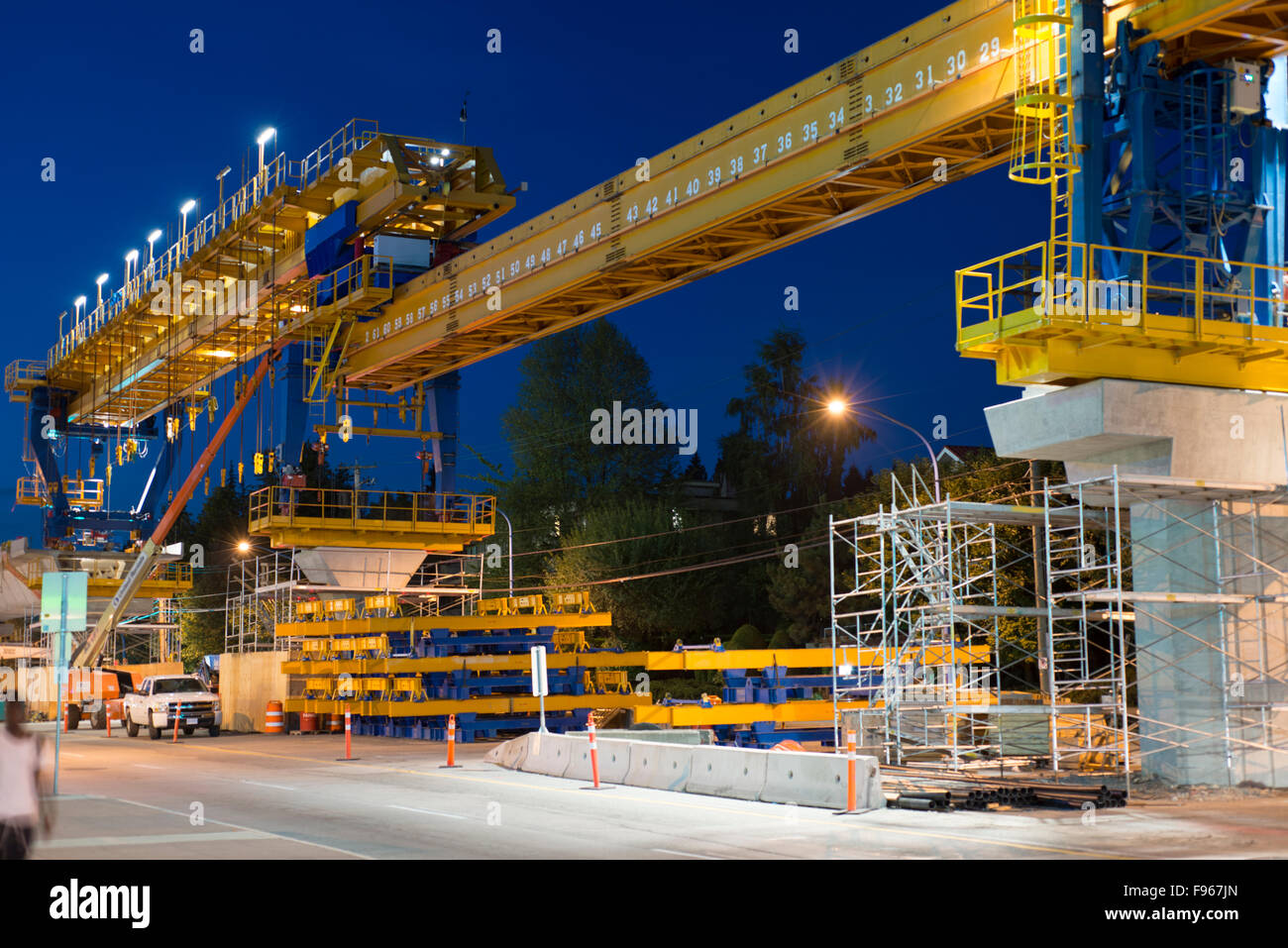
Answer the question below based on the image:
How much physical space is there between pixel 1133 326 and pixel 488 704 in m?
21.8

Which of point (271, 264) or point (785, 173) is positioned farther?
point (271, 264)

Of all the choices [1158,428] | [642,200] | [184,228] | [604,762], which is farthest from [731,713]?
[184,228]

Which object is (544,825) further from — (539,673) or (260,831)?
(539,673)

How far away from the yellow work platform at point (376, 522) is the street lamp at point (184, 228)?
9.15 m

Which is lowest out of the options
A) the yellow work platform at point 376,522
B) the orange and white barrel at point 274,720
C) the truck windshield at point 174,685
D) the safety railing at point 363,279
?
the orange and white barrel at point 274,720

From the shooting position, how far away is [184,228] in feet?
147

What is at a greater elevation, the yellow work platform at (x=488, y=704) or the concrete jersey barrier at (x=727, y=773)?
the concrete jersey barrier at (x=727, y=773)

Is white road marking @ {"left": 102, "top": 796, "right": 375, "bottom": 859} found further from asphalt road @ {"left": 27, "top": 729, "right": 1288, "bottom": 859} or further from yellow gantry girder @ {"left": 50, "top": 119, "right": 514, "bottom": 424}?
yellow gantry girder @ {"left": 50, "top": 119, "right": 514, "bottom": 424}

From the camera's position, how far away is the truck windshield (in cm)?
4009

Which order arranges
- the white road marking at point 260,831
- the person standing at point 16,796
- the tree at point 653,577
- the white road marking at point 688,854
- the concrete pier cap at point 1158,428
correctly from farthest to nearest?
1. the tree at point 653,577
2. the concrete pier cap at point 1158,428
3. the white road marking at point 260,831
4. the white road marking at point 688,854
5. the person standing at point 16,796

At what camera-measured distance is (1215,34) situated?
18141 mm

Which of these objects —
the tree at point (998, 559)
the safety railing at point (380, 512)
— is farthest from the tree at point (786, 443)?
the safety railing at point (380, 512)

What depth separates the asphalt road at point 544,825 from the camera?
13055mm

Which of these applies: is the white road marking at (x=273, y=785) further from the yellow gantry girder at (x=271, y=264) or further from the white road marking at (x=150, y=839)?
the yellow gantry girder at (x=271, y=264)
